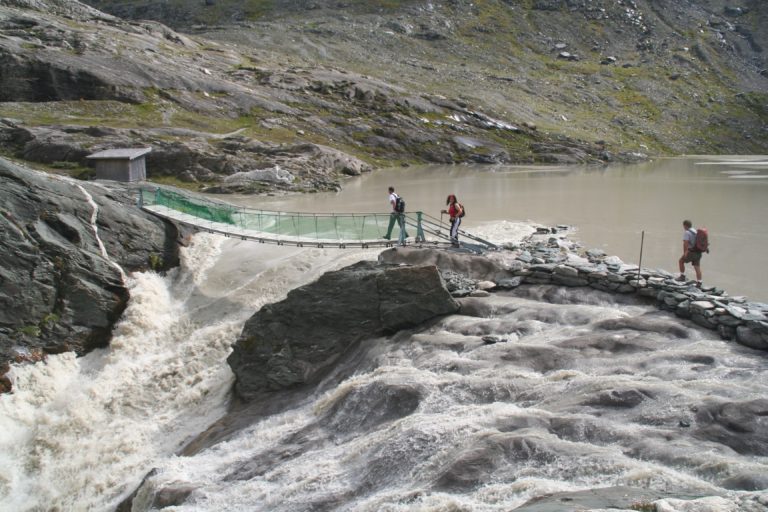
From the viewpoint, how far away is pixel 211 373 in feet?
69.1

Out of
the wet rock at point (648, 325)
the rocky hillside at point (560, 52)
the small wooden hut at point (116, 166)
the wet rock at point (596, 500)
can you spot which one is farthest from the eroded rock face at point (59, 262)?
the rocky hillside at point (560, 52)

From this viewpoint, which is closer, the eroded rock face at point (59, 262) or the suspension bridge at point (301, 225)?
the eroded rock face at point (59, 262)

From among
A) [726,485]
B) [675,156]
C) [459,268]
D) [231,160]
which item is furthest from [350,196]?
[675,156]

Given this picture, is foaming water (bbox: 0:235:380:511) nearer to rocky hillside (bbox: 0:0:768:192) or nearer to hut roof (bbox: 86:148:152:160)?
hut roof (bbox: 86:148:152:160)

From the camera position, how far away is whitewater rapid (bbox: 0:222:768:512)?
11.4 m

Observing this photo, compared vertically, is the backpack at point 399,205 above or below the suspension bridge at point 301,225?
above

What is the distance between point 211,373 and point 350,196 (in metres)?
33.0

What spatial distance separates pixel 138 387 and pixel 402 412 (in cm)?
1025

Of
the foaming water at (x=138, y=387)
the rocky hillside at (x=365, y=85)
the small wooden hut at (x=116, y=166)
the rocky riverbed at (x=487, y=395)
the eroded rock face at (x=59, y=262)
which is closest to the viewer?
the rocky riverbed at (x=487, y=395)

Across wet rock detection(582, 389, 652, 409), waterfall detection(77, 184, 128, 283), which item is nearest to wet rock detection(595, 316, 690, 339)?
wet rock detection(582, 389, 652, 409)

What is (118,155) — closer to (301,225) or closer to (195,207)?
(195,207)

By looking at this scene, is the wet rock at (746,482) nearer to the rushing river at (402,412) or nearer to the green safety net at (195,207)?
the rushing river at (402,412)

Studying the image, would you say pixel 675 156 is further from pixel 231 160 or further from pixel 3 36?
pixel 3 36

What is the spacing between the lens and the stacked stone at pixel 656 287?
15.5m
